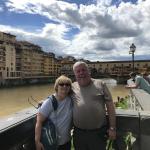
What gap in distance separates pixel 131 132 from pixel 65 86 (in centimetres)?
80

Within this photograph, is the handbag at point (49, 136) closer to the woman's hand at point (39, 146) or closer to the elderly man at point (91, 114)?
the woman's hand at point (39, 146)

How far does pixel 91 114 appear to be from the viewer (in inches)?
125

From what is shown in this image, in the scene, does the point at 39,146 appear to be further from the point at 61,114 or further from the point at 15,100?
the point at 15,100

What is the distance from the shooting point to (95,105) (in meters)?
3.21

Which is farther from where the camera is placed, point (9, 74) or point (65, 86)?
point (9, 74)

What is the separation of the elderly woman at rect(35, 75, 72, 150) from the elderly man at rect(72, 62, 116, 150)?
0.25 ft

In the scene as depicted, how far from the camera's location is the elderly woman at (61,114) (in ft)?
10.3

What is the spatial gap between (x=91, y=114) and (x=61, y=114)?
11.7 inches

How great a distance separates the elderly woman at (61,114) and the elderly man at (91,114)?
0.07 meters

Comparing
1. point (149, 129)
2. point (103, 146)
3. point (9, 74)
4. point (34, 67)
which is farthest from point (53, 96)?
point (34, 67)

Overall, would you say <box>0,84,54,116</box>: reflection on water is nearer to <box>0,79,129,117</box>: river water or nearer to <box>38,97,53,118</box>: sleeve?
<box>0,79,129,117</box>: river water

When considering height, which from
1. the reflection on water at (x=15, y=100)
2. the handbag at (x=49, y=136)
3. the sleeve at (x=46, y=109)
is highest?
the sleeve at (x=46, y=109)

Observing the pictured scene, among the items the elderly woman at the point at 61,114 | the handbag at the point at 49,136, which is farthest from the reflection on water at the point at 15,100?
the handbag at the point at 49,136

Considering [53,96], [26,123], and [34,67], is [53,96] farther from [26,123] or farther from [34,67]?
[34,67]
